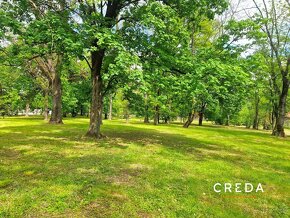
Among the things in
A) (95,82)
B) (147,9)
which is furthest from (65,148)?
(147,9)

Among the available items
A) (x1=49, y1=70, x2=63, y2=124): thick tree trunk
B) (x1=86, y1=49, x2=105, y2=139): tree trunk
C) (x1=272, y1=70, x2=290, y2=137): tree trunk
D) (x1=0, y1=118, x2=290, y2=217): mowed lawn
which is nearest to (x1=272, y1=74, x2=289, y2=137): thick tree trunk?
(x1=272, y1=70, x2=290, y2=137): tree trunk

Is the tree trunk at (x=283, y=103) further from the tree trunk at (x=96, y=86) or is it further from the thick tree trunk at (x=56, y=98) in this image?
the thick tree trunk at (x=56, y=98)

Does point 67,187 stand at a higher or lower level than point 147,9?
lower

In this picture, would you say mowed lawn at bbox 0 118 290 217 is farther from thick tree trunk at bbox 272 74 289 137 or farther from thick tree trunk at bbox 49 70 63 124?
thick tree trunk at bbox 272 74 289 137

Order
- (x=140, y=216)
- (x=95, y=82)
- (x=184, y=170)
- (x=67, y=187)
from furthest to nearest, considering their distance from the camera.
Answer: (x=95, y=82)
(x=184, y=170)
(x=67, y=187)
(x=140, y=216)

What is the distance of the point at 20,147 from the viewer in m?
11.4

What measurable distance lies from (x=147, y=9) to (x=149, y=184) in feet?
27.3

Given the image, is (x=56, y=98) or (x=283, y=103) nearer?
(x=56, y=98)

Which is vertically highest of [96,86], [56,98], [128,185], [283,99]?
[283,99]

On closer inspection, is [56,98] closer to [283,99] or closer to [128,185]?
[128,185]

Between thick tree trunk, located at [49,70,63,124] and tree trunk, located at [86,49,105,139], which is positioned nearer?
tree trunk, located at [86,49,105,139]

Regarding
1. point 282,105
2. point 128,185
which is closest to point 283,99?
point 282,105

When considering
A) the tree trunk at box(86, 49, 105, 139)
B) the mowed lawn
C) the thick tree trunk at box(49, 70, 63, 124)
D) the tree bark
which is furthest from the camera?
the tree bark

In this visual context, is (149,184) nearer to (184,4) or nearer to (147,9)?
(147,9)
